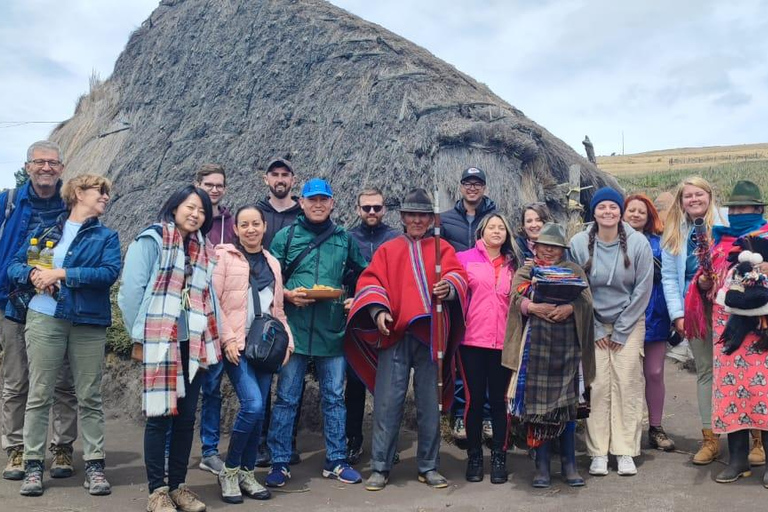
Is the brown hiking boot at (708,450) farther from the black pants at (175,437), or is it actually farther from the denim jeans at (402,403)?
the black pants at (175,437)

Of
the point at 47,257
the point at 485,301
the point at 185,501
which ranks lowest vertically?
the point at 185,501

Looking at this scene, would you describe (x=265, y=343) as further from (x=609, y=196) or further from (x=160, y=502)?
(x=609, y=196)

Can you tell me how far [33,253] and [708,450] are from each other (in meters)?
4.88

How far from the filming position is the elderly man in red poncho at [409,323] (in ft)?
15.7

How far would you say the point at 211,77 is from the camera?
1044 centimetres

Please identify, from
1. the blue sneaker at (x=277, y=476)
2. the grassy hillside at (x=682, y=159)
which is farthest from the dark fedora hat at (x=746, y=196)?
the grassy hillside at (x=682, y=159)

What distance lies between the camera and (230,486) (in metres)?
4.43

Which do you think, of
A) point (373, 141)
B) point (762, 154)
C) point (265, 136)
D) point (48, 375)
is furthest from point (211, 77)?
point (762, 154)

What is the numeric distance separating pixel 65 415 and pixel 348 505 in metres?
2.11

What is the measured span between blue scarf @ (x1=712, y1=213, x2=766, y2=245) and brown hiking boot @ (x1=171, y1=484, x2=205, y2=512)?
3985 mm

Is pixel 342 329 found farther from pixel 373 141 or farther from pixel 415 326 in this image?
pixel 373 141

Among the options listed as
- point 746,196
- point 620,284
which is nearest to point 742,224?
point 746,196

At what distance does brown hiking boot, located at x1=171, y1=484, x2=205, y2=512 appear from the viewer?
417 centimetres

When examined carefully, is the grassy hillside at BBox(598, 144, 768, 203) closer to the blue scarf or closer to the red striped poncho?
the blue scarf
